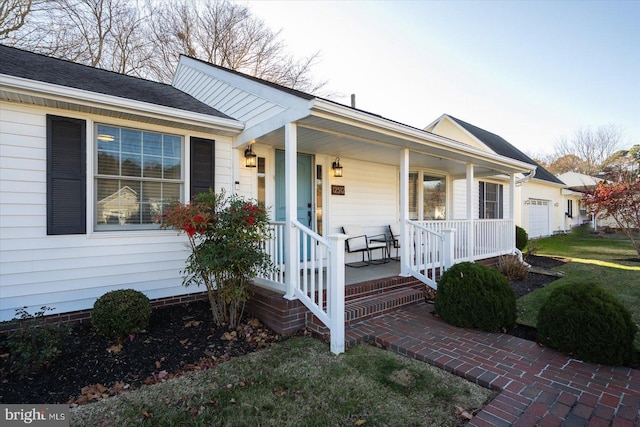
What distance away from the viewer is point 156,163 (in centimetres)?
461

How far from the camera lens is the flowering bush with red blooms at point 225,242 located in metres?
3.72

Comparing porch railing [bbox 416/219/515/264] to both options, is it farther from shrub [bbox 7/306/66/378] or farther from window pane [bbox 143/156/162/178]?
shrub [bbox 7/306/66/378]

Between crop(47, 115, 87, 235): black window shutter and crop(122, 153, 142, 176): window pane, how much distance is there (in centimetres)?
45

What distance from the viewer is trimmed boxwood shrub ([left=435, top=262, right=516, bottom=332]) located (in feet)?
12.8

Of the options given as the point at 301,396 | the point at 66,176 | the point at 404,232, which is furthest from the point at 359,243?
the point at 66,176

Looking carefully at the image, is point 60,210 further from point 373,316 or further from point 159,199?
point 373,316

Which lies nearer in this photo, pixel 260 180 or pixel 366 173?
pixel 260 180

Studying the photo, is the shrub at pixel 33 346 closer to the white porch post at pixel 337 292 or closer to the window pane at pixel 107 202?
the window pane at pixel 107 202

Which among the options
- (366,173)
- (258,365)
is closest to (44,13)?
(366,173)

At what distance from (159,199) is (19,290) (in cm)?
185

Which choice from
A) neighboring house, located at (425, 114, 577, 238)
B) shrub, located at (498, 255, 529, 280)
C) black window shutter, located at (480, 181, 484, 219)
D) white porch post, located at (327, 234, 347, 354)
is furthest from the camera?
neighboring house, located at (425, 114, 577, 238)

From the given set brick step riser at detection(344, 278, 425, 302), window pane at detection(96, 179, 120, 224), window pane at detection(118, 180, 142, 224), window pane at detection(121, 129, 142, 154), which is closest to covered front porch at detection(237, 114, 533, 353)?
brick step riser at detection(344, 278, 425, 302)

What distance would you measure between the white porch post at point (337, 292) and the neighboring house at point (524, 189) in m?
7.40

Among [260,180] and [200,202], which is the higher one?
[260,180]
